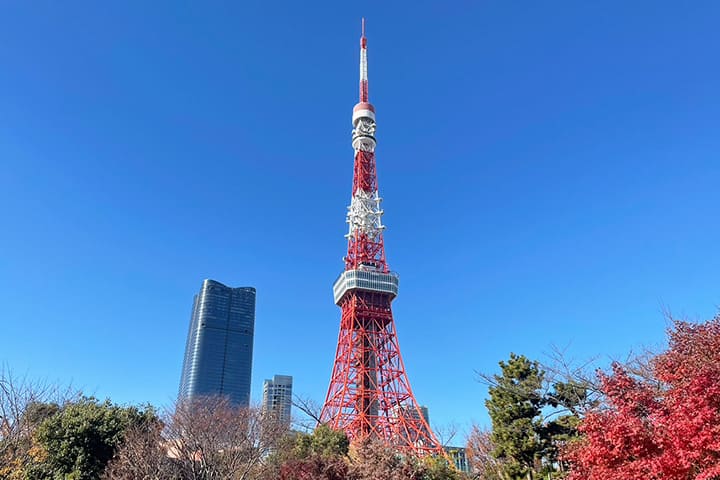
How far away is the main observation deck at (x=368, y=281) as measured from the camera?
1357 inches

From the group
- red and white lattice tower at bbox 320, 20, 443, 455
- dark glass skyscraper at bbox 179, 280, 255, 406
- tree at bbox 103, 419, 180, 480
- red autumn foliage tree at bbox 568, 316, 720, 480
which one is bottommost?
red autumn foliage tree at bbox 568, 316, 720, 480

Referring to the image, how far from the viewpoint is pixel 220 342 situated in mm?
123438

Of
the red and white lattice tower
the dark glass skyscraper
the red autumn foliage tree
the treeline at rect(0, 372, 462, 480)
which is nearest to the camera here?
the red autumn foliage tree

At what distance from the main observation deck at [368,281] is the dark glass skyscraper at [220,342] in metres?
85.9

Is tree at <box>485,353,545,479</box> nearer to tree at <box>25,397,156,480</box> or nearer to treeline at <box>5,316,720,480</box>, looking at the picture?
treeline at <box>5,316,720,480</box>

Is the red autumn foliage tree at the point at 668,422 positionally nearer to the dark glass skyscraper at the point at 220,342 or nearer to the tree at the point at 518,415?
the tree at the point at 518,415

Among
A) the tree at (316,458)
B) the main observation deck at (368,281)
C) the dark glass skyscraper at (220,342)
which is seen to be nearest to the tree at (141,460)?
the tree at (316,458)

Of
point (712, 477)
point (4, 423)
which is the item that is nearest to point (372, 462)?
point (712, 477)

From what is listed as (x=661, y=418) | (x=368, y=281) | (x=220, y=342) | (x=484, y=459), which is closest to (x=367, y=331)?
(x=368, y=281)

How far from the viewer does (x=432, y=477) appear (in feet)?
48.0

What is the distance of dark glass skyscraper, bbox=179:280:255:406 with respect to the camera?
11556 centimetres

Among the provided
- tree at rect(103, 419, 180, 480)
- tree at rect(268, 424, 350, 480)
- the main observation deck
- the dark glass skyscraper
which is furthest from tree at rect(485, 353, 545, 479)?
the dark glass skyscraper

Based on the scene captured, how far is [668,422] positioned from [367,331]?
2702 cm

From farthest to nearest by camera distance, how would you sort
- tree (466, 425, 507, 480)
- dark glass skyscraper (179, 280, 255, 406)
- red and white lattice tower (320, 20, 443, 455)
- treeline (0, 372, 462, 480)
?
dark glass skyscraper (179, 280, 255, 406), red and white lattice tower (320, 20, 443, 455), tree (466, 425, 507, 480), treeline (0, 372, 462, 480)
